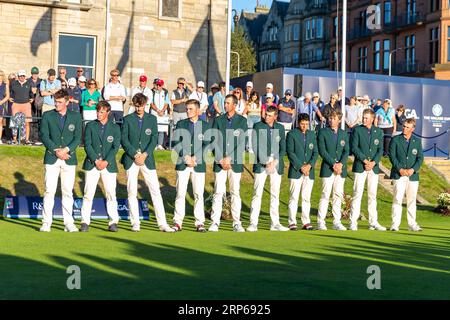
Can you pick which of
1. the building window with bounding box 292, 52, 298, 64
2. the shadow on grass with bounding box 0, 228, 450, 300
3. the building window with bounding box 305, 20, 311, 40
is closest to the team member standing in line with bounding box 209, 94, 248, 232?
the shadow on grass with bounding box 0, 228, 450, 300

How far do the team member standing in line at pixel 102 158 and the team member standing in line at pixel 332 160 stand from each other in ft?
14.4

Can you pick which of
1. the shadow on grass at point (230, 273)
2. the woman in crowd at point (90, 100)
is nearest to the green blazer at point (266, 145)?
the shadow on grass at point (230, 273)

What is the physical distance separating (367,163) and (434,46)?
179ft

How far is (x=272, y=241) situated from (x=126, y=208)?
5.80 metres

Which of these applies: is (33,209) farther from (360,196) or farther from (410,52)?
(410,52)

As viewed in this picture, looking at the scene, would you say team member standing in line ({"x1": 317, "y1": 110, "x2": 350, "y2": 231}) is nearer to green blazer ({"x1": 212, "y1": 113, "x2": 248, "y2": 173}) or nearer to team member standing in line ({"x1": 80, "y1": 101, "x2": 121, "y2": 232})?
green blazer ({"x1": 212, "y1": 113, "x2": 248, "y2": 173})

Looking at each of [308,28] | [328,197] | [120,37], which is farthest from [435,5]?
[328,197]

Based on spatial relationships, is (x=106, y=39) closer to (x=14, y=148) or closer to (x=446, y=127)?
(x=14, y=148)

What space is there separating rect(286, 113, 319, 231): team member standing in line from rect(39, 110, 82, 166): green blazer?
440 centimetres

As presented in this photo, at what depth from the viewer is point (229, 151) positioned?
16969mm

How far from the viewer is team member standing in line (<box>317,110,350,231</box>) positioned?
1839cm

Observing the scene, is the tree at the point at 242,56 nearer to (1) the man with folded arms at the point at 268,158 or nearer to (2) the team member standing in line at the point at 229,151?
(1) the man with folded arms at the point at 268,158
